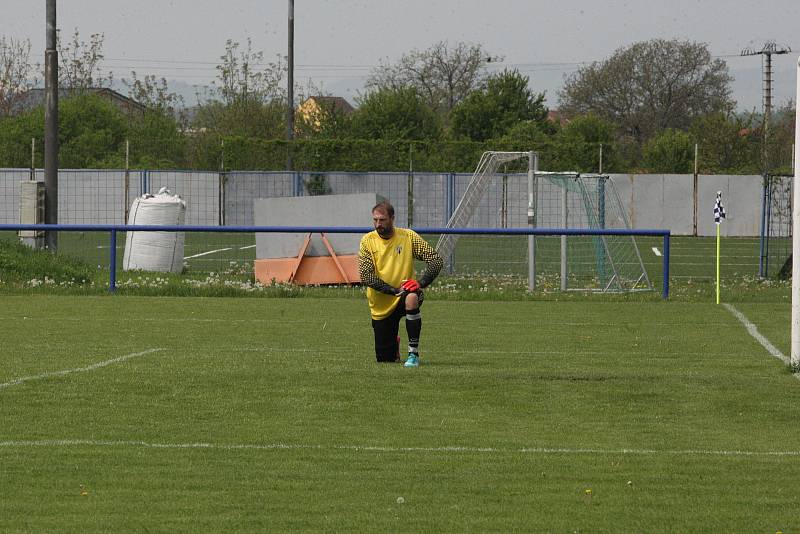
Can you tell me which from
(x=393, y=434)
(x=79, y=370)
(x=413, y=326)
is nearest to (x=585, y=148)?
(x=413, y=326)

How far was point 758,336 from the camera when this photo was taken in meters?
16.8

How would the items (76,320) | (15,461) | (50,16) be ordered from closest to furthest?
(15,461) → (76,320) → (50,16)

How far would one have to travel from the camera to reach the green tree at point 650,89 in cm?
9806

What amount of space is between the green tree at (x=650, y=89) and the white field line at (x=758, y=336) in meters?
77.9

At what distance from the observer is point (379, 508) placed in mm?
7133

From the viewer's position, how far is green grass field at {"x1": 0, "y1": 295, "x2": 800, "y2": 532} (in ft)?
23.2

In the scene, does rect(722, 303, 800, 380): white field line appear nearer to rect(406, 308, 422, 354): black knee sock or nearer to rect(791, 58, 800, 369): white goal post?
rect(791, 58, 800, 369): white goal post

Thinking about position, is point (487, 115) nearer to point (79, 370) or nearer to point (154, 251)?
point (154, 251)

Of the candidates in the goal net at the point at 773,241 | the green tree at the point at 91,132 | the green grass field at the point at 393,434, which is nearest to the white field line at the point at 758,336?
the green grass field at the point at 393,434

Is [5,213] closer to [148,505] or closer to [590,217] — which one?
[590,217]

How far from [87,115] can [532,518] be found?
52.5 meters

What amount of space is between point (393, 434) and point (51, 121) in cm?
1890

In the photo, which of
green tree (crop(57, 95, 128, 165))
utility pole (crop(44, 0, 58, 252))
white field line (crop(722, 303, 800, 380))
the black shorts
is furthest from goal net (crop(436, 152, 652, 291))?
green tree (crop(57, 95, 128, 165))

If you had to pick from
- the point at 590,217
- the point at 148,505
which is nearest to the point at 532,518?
the point at 148,505
